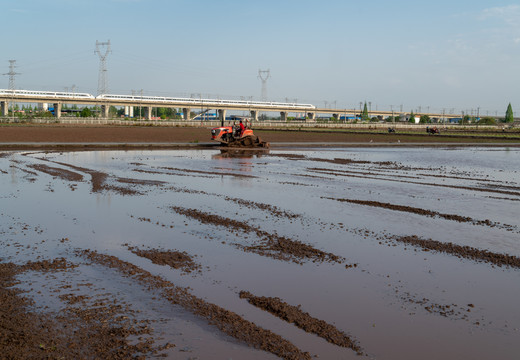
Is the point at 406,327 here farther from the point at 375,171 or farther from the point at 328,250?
the point at 375,171

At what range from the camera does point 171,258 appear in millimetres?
9219

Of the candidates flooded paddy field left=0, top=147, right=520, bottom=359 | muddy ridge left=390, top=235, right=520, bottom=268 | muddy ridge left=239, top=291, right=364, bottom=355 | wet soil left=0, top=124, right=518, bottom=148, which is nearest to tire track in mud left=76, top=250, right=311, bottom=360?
flooded paddy field left=0, top=147, right=520, bottom=359

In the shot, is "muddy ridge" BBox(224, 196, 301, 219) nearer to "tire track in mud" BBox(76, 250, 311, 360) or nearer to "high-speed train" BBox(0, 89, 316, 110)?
"tire track in mud" BBox(76, 250, 311, 360)

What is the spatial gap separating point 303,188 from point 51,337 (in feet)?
44.2

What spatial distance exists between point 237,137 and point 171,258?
31.4 m

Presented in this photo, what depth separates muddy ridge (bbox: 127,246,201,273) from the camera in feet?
28.7

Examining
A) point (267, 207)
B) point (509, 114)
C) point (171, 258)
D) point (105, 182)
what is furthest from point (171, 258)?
point (509, 114)

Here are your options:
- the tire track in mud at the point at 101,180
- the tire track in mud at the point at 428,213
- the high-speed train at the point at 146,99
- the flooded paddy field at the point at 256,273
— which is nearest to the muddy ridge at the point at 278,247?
the flooded paddy field at the point at 256,273

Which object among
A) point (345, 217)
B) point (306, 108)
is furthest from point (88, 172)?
point (306, 108)

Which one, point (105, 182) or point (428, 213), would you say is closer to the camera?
point (428, 213)

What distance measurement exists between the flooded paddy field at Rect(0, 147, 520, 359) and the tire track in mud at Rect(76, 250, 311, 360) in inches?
1.0

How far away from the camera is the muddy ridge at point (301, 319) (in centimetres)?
602

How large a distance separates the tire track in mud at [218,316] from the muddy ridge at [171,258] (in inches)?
20.3

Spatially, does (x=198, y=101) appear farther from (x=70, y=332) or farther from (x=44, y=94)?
(x=70, y=332)
